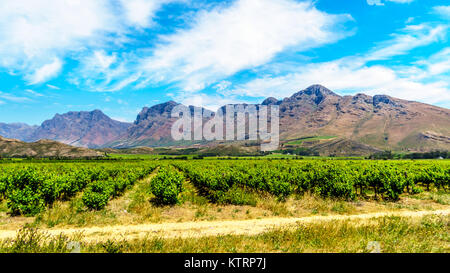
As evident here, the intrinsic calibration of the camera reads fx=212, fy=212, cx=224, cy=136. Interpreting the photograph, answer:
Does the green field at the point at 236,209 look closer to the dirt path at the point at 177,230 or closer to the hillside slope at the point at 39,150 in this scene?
the dirt path at the point at 177,230

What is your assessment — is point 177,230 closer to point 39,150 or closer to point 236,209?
point 236,209

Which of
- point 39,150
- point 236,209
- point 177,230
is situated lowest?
point 39,150

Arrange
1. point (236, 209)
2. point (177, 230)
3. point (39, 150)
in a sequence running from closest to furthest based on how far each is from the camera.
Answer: point (177, 230) → point (236, 209) → point (39, 150)

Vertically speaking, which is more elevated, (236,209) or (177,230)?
(177,230)

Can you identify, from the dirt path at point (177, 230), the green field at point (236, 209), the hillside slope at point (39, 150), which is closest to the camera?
the green field at point (236, 209)

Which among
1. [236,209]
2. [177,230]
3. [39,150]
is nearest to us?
[177,230]

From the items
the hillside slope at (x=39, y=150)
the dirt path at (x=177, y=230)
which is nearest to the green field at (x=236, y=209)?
the dirt path at (x=177, y=230)

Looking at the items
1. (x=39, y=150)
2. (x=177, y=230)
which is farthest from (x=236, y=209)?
(x=39, y=150)

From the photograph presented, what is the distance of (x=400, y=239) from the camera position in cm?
884

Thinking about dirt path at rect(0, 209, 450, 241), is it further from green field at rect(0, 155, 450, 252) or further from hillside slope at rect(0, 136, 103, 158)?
hillside slope at rect(0, 136, 103, 158)

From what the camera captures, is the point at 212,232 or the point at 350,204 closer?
the point at 212,232
